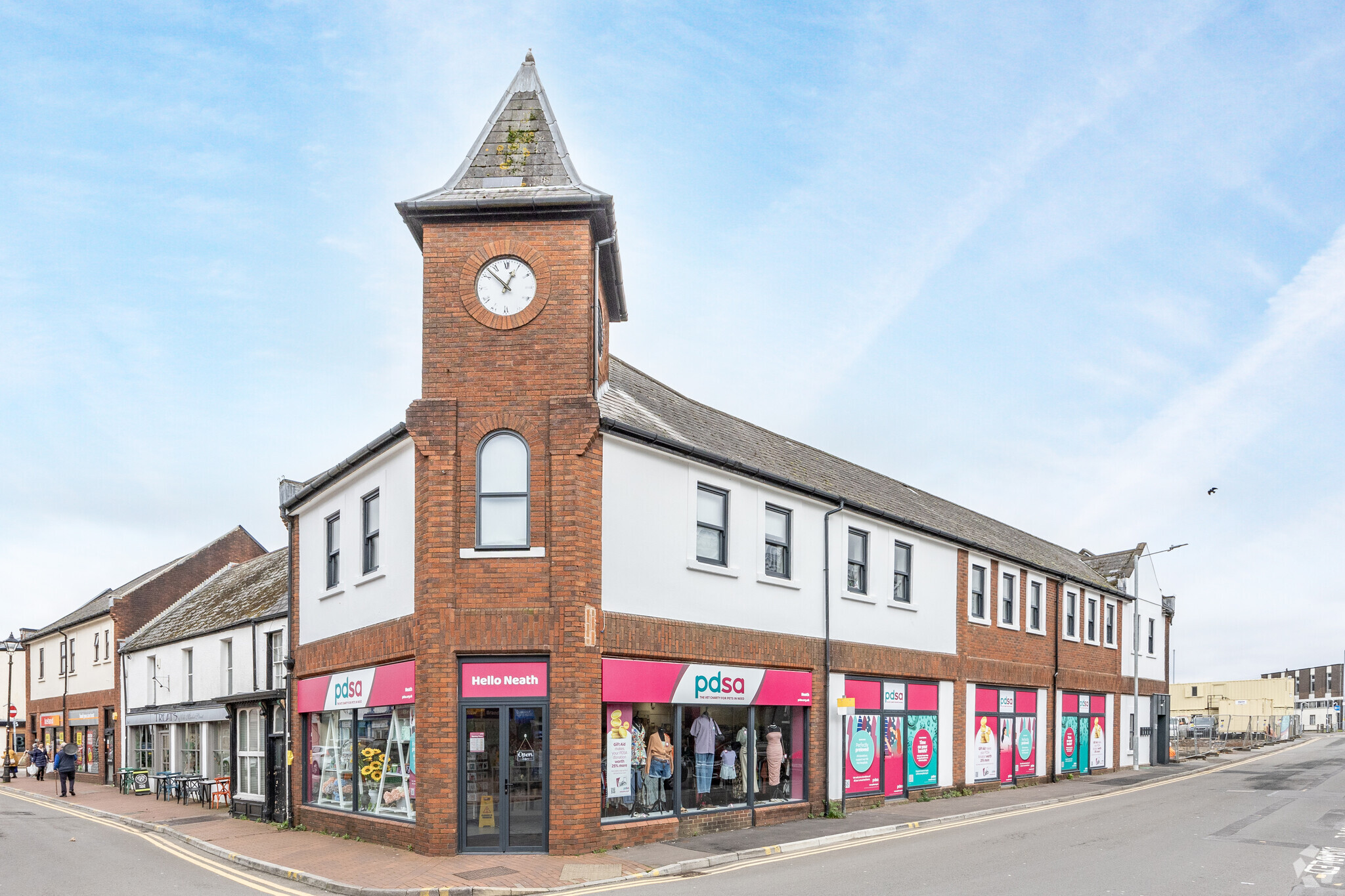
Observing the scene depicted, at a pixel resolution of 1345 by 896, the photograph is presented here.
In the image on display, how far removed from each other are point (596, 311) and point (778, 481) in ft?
16.4

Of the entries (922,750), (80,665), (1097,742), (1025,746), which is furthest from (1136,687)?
(80,665)

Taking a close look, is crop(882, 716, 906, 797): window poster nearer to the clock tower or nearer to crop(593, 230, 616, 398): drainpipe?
the clock tower

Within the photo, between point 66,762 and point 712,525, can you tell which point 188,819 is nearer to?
point 66,762

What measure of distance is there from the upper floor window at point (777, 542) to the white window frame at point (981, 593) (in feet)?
28.4

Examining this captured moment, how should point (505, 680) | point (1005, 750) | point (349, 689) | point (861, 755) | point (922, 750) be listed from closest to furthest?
point (505, 680) → point (349, 689) → point (861, 755) → point (922, 750) → point (1005, 750)

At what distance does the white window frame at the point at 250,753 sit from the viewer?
24.4 meters

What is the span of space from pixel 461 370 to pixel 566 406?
72.5 inches

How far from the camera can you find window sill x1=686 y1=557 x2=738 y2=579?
1809 cm

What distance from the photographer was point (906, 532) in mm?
24906

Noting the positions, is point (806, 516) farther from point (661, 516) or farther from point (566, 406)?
point (566, 406)

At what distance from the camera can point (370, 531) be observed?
19047mm

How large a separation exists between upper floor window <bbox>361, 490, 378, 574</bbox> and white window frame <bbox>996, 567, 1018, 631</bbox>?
17.3 m

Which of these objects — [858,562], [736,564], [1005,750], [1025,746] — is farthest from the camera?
[1025,746]

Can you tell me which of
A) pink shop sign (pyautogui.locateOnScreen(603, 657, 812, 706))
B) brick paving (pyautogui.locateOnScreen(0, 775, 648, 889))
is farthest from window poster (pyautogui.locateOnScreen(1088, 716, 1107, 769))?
brick paving (pyautogui.locateOnScreen(0, 775, 648, 889))
